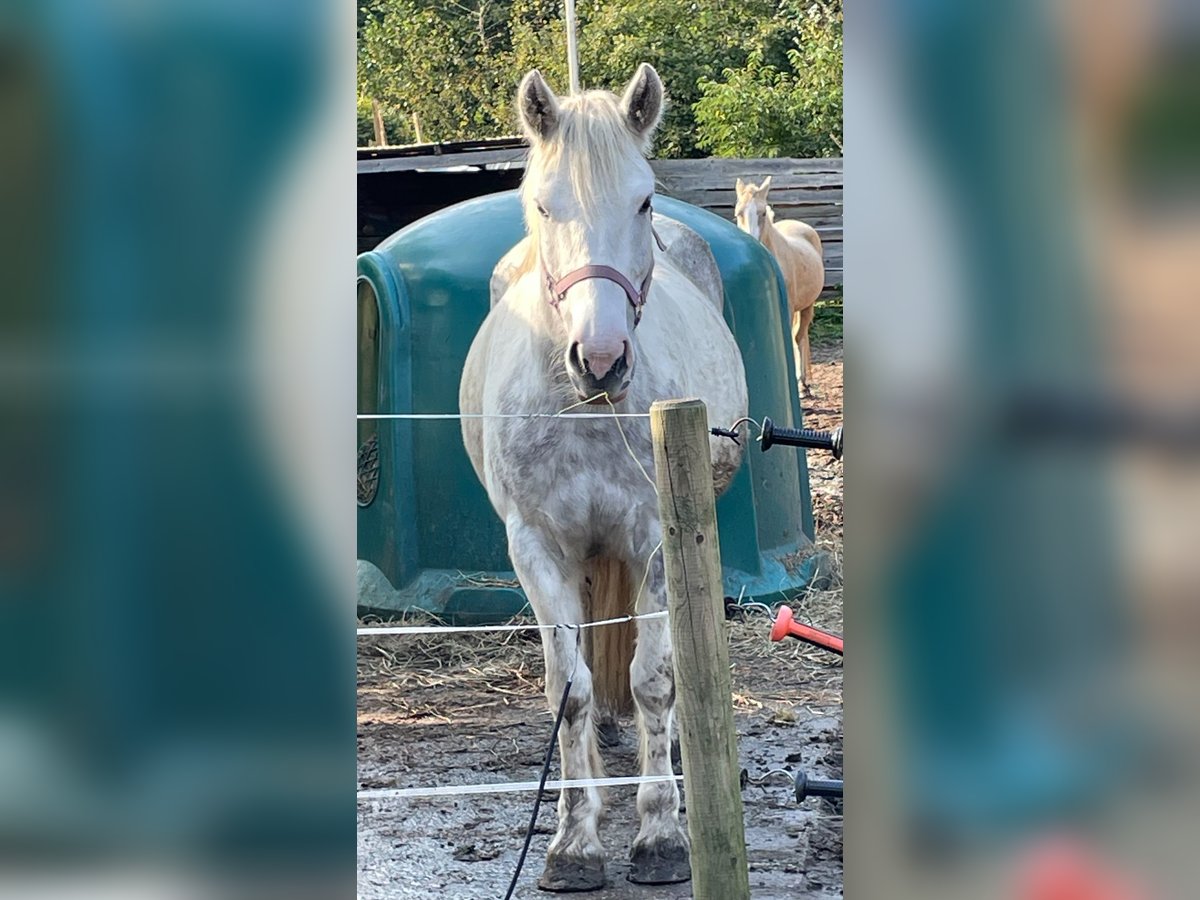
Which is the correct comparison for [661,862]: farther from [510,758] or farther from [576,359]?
[576,359]

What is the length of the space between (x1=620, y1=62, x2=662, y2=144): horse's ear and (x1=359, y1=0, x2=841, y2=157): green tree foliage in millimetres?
8871

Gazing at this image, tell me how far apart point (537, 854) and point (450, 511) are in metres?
1.81

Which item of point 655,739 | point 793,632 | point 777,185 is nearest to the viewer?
point 793,632

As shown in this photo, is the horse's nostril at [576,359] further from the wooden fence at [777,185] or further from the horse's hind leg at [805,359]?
the wooden fence at [777,185]

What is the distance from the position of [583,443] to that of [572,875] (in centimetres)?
96

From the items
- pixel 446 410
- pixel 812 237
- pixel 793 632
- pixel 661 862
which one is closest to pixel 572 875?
pixel 661 862

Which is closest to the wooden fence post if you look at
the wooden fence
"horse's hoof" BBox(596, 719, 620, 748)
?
"horse's hoof" BBox(596, 719, 620, 748)

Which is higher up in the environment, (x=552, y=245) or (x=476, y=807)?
(x=552, y=245)

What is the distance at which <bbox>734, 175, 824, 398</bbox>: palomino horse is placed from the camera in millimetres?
8984

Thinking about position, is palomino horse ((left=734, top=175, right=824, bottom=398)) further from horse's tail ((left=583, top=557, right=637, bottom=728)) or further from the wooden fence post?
the wooden fence post

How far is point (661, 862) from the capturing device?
9.89 feet
